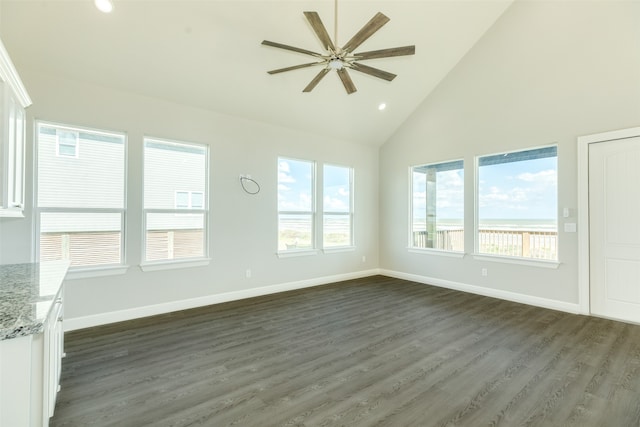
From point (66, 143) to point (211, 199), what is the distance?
5.78 ft

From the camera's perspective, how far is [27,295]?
5.22ft

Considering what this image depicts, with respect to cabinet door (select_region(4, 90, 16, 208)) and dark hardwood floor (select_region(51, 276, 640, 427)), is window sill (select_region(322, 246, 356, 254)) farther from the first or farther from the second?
cabinet door (select_region(4, 90, 16, 208))

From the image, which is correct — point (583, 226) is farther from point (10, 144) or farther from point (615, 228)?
point (10, 144)

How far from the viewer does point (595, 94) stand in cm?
394

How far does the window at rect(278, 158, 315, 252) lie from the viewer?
17.6 ft

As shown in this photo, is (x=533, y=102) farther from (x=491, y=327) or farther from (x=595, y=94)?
(x=491, y=327)

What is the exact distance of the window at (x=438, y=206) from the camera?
5516 mm

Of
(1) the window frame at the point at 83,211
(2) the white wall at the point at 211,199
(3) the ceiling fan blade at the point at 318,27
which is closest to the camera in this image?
(3) the ceiling fan blade at the point at 318,27

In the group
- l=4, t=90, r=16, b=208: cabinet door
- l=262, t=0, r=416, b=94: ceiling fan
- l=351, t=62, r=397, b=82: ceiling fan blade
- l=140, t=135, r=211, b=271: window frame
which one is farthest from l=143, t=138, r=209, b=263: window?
l=351, t=62, r=397, b=82: ceiling fan blade

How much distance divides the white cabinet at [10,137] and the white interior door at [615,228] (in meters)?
5.96

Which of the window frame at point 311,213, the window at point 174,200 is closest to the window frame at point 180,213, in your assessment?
the window at point 174,200

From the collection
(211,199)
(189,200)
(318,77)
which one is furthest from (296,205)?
(318,77)

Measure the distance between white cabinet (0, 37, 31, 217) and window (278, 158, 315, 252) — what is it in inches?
130

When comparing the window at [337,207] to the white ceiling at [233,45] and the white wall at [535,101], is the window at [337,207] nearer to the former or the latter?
the white ceiling at [233,45]
